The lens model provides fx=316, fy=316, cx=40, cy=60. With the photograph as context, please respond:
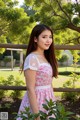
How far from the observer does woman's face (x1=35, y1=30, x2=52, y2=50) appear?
1.91 meters

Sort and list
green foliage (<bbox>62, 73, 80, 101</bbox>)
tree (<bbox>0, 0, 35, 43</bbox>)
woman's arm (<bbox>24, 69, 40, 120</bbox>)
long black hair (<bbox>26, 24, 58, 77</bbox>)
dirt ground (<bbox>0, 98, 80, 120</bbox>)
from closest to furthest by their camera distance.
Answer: woman's arm (<bbox>24, 69, 40, 120</bbox>) → long black hair (<bbox>26, 24, 58, 77</bbox>) → dirt ground (<bbox>0, 98, 80, 120</bbox>) → green foliage (<bbox>62, 73, 80, 101</bbox>) → tree (<bbox>0, 0, 35, 43</bbox>)

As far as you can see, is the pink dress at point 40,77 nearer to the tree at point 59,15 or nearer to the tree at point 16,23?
the tree at point 59,15

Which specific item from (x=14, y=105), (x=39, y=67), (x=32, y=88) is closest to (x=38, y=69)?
(x=39, y=67)

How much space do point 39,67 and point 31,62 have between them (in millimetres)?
58

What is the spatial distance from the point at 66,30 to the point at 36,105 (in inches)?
159

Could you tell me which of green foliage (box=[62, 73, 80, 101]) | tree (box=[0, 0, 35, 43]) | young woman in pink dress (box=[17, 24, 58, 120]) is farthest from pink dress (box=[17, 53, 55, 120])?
tree (box=[0, 0, 35, 43])

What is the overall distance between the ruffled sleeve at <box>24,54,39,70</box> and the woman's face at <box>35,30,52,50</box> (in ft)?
0.28

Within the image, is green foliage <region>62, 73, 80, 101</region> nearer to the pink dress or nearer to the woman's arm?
the pink dress

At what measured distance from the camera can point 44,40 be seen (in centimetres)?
191

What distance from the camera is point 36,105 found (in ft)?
5.94

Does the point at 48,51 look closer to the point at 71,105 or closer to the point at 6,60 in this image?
the point at 71,105

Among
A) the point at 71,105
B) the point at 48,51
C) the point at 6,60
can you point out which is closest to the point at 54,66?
the point at 48,51

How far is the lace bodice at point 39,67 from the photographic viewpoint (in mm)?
1880

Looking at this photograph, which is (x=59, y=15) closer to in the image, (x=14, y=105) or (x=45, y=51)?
(x=14, y=105)
